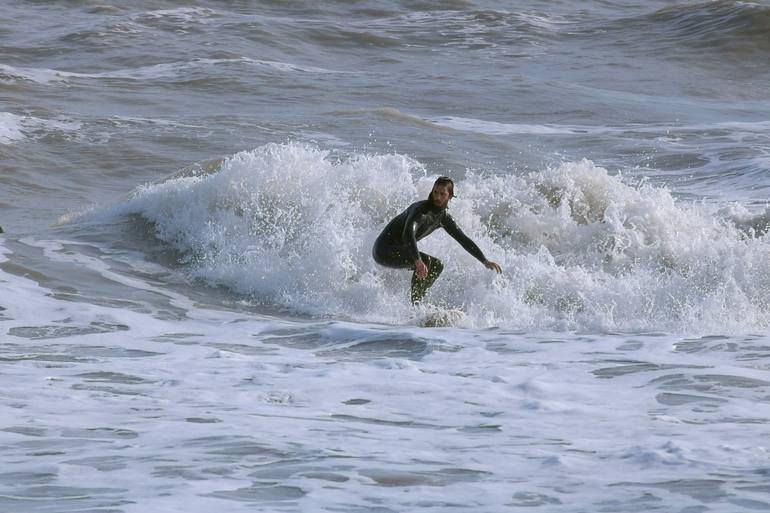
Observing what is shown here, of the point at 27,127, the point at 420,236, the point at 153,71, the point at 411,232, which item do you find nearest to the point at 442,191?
the point at 411,232

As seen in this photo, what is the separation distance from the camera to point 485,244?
1260cm

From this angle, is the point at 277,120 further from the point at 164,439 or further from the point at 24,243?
the point at 164,439

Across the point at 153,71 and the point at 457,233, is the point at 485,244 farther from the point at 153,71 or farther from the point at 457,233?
the point at 153,71

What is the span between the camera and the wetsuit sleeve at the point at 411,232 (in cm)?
1004

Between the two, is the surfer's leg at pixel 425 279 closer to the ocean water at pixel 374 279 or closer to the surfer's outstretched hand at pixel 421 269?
the ocean water at pixel 374 279

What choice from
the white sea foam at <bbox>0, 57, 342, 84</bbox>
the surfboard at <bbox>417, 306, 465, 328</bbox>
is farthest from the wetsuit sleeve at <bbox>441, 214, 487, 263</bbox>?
the white sea foam at <bbox>0, 57, 342, 84</bbox>

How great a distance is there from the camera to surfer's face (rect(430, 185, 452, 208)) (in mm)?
10102

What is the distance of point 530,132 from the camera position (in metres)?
20.2

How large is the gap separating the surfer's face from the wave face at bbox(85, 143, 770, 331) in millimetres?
1022

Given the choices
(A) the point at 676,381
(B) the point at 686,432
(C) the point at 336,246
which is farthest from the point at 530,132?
(B) the point at 686,432

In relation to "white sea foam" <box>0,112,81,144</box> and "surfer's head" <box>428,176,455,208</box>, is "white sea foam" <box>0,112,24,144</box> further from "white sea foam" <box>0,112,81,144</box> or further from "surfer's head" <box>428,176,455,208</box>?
"surfer's head" <box>428,176,455,208</box>

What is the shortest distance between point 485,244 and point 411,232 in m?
2.59

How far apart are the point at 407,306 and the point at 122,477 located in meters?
5.80

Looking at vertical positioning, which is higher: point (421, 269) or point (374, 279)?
point (421, 269)
